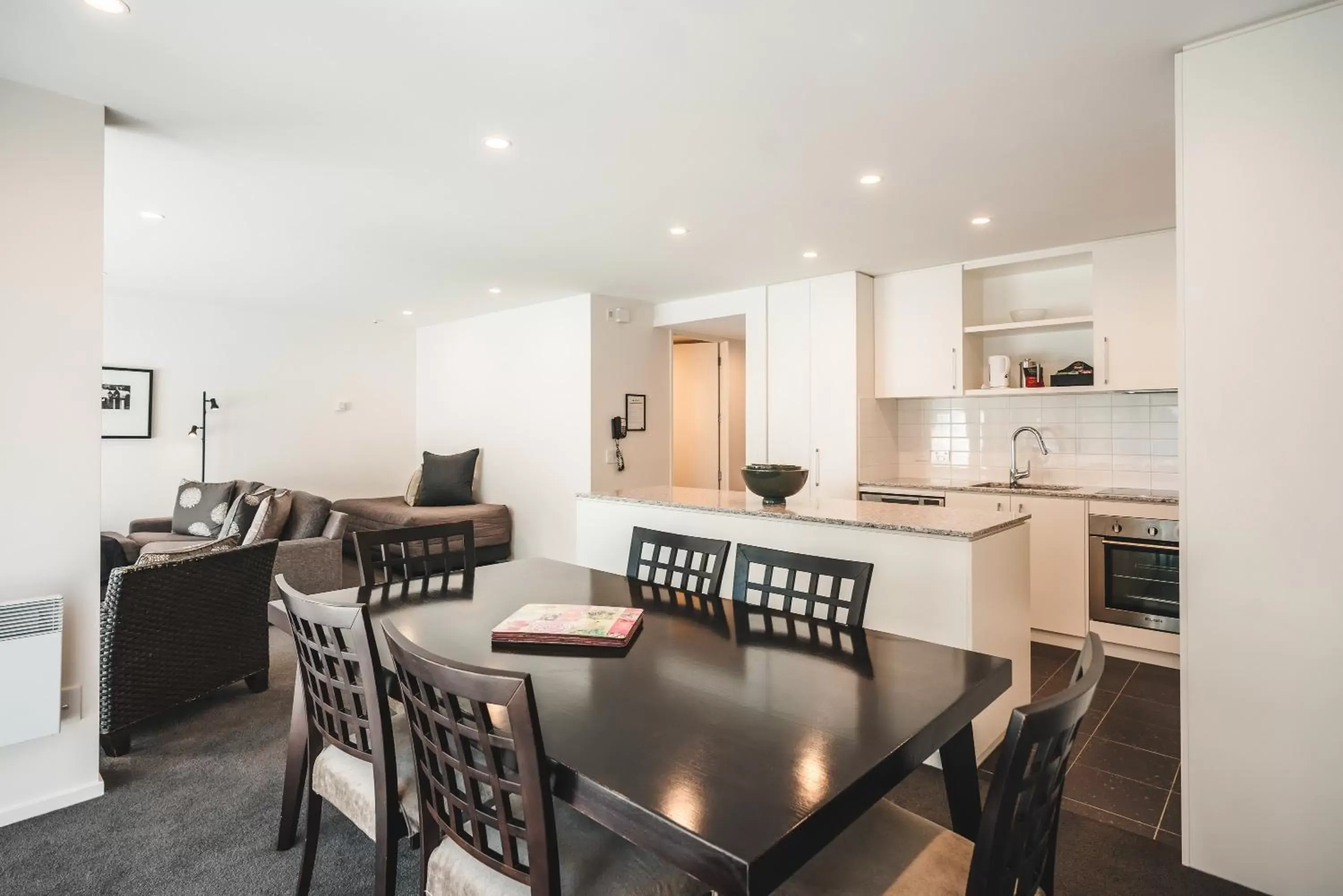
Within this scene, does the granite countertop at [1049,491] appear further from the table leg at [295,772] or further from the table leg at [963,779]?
the table leg at [295,772]

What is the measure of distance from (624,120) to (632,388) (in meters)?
3.42

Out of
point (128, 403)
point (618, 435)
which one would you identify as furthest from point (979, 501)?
point (128, 403)

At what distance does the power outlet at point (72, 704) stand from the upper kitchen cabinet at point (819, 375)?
3.92m

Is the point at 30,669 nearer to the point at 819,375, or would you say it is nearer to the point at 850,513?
the point at 850,513

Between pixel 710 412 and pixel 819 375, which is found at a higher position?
pixel 819 375

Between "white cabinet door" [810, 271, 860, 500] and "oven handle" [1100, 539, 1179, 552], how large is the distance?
1.55 metres

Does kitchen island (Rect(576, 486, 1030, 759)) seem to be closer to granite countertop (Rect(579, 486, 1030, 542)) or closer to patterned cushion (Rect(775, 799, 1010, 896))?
granite countertop (Rect(579, 486, 1030, 542))

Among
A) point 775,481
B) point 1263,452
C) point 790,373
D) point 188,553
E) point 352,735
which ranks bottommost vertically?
point 352,735

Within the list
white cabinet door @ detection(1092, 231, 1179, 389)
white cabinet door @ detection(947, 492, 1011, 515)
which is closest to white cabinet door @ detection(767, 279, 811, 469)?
white cabinet door @ detection(947, 492, 1011, 515)

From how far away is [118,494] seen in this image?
5.60 metres

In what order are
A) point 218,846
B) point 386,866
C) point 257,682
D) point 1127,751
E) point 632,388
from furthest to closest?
point 632,388, point 257,682, point 1127,751, point 218,846, point 386,866

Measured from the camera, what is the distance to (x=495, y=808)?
1180mm

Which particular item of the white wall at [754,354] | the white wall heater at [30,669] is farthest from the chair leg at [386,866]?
the white wall at [754,354]

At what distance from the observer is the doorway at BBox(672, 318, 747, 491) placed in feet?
22.7
